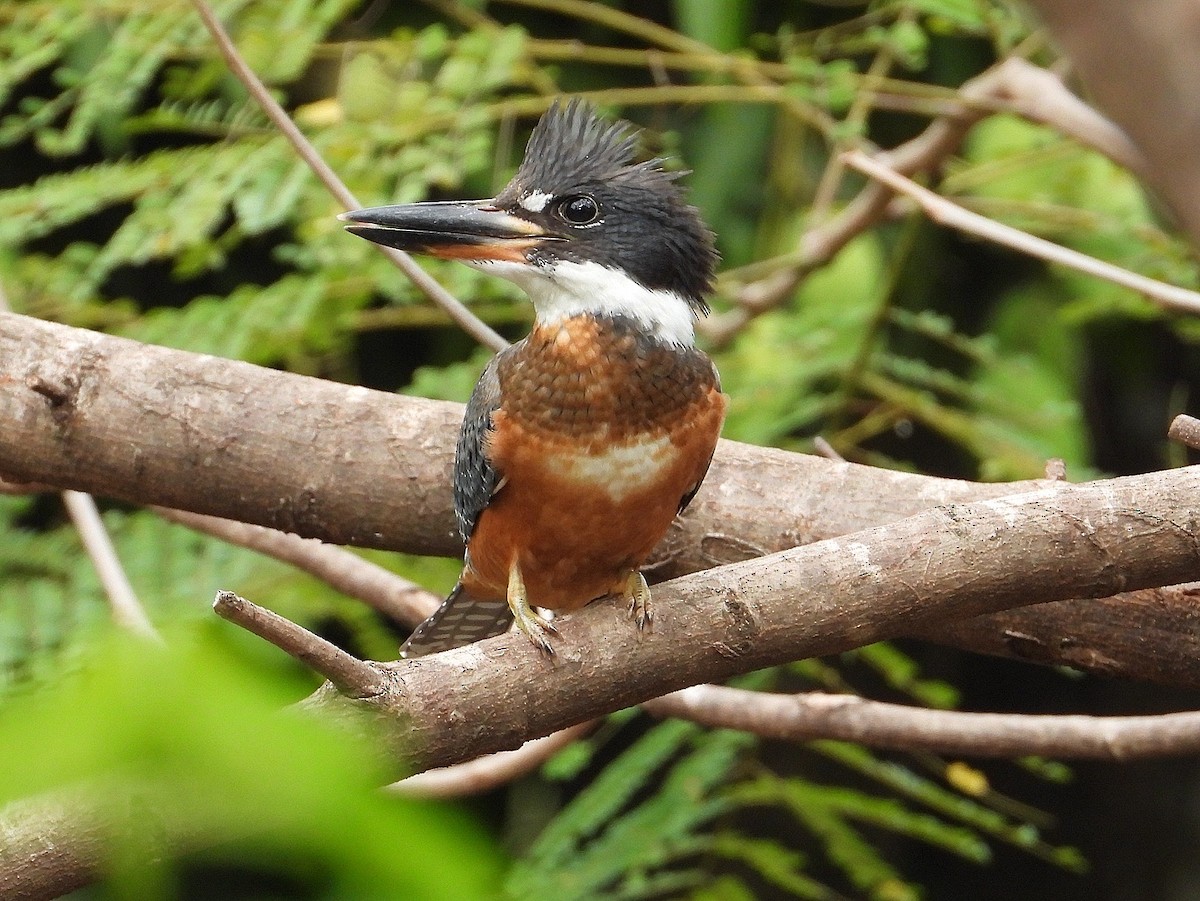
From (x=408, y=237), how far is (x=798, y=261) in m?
1.54

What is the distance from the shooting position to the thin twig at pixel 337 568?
2.71 m

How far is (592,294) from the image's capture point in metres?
2.17

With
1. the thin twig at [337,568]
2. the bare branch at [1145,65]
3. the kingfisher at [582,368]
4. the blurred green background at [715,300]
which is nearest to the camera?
the bare branch at [1145,65]

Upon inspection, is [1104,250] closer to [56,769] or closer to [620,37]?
[620,37]

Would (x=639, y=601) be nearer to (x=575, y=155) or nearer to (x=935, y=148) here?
(x=575, y=155)

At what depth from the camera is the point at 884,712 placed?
2529mm

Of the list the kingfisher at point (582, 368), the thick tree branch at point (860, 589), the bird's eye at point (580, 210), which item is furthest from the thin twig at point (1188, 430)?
the bird's eye at point (580, 210)

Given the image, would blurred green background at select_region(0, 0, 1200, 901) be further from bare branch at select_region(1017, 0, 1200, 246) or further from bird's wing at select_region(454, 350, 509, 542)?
bare branch at select_region(1017, 0, 1200, 246)

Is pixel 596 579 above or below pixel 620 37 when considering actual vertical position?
below

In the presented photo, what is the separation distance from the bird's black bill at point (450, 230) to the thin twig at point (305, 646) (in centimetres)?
86

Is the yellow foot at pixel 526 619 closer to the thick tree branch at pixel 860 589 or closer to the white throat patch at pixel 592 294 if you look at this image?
the thick tree branch at pixel 860 589

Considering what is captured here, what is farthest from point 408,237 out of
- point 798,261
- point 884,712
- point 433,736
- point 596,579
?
point 798,261

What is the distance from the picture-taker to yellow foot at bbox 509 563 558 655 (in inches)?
67.5

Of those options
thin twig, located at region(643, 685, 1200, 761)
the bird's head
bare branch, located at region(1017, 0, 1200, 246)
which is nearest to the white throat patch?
the bird's head
